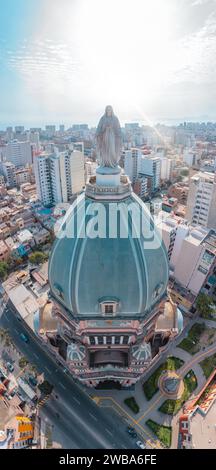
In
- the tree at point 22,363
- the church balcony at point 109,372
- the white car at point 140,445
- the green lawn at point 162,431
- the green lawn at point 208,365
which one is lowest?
the white car at point 140,445

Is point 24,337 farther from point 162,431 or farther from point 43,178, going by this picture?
point 43,178

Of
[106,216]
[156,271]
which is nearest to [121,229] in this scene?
[106,216]

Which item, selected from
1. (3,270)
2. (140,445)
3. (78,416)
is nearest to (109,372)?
(78,416)

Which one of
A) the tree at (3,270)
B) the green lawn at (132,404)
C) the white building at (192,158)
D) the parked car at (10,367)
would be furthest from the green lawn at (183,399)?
the white building at (192,158)

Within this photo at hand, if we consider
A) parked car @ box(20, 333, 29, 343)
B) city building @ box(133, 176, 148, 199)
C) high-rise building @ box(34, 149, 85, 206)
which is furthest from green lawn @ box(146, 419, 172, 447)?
city building @ box(133, 176, 148, 199)

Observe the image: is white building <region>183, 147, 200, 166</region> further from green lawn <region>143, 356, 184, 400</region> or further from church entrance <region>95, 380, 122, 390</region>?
church entrance <region>95, 380, 122, 390</region>

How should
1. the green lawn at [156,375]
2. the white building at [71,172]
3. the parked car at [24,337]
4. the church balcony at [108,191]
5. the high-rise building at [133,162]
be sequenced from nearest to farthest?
the church balcony at [108,191], the green lawn at [156,375], the parked car at [24,337], the white building at [71,172], the high-rise building at [133,162]

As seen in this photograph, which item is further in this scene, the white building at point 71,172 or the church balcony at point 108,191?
the white building at point 71,172

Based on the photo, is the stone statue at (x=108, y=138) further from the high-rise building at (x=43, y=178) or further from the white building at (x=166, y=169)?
the white building at (x=166, y=169)
